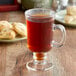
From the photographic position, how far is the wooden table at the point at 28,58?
1.06 meters

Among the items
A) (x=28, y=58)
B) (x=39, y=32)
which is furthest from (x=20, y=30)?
(x=39, y=32)

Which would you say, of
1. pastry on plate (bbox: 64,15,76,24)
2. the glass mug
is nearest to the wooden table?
the glass mug

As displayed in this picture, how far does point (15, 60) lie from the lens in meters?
1.16

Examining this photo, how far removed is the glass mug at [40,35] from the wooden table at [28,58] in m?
A: 0.04

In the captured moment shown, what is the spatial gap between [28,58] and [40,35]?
168mm

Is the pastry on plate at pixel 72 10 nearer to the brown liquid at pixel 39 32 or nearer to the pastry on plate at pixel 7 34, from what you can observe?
the pastry on plate at pixel 7 34

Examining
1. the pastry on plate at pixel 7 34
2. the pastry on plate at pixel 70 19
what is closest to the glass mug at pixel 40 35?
the pastry on plate at pixel 7 34

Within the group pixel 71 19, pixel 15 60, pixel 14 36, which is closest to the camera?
pixel 15 60

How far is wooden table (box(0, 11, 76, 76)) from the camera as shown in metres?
1.06

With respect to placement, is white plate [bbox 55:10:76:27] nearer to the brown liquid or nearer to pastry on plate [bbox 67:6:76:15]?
pastry on plate [bbox 67:6:76:15]

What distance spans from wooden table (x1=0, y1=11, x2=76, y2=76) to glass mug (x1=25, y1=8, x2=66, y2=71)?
0.12ft

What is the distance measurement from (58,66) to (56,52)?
0.45ft

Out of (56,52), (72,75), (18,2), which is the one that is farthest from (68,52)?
(18,2)

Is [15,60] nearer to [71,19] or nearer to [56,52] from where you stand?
[56,52]
